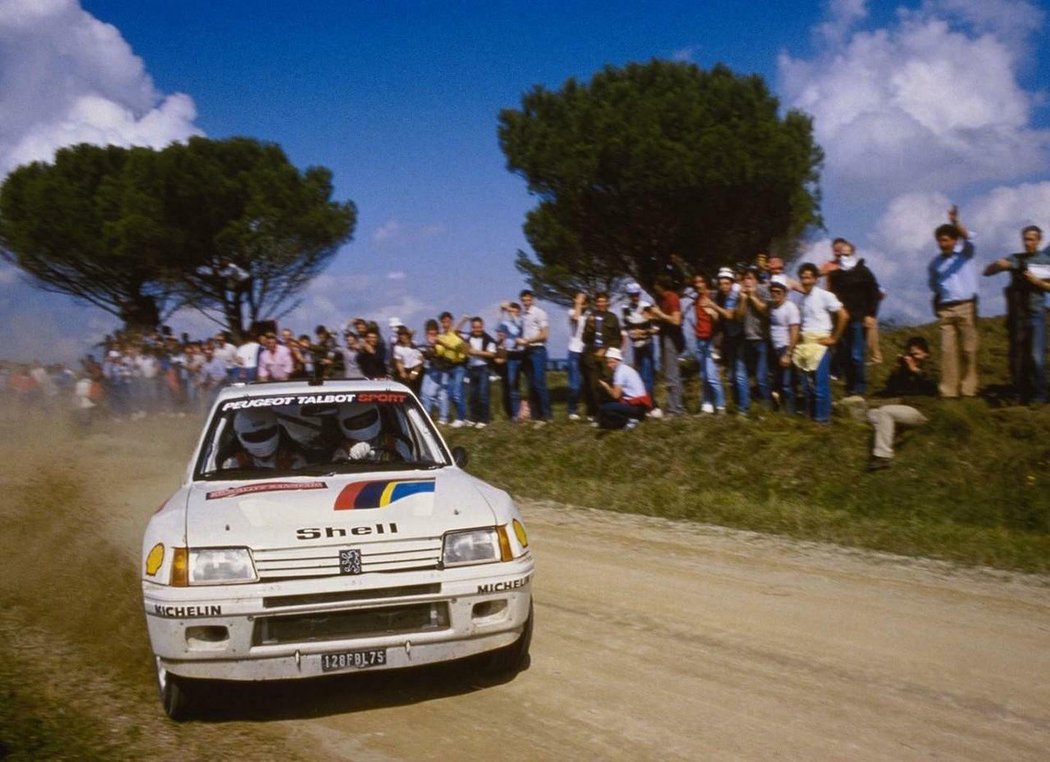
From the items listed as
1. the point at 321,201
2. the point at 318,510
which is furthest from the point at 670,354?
the point at 321,201

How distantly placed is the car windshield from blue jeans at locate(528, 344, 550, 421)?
27.1 ft

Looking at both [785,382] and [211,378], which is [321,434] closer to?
[785,382]

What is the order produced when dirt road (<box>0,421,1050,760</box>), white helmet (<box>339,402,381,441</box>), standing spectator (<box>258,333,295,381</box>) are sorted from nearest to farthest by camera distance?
dirt road (<box>0,421,1050,760</box>) → white helmet (<box>339,402,381,441</box>) → standing spectator (<box>258,333,295,381</box>)

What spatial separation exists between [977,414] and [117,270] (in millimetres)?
32227

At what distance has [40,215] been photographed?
36.6 metres

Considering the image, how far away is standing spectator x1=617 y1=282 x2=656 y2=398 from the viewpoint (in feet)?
45.9

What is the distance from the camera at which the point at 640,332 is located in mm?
13992

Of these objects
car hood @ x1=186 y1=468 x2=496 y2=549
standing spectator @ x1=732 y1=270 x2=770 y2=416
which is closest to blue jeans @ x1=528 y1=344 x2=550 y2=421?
standing spectator @ x1=732 y1=270 x2=770 y2=416

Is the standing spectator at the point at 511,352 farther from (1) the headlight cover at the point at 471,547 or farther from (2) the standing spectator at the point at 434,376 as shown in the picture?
(1) the headlight cover at the point at 471,547

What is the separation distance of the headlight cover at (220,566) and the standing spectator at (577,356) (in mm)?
10013

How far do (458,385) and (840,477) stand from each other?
715 centimetres

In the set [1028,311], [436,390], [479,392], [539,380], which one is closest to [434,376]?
[436,390]

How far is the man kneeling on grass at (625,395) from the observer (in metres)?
13.4

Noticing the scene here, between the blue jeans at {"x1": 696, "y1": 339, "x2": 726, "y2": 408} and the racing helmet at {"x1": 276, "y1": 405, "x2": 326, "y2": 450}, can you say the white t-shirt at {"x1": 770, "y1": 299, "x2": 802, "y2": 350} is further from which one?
the racing helmet at {"x1": 276, "y1": 405, "x2": 326, "y2": 450}
